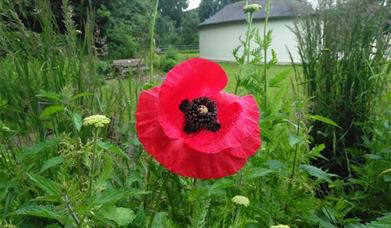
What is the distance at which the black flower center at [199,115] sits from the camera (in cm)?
83

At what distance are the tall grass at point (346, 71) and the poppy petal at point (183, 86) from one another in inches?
54.1

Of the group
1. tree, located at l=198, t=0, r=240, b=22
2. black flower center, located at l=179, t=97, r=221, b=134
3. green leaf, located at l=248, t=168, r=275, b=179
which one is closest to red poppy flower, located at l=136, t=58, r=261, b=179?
black flower center, located at l=179, t=97, r=221, b=134

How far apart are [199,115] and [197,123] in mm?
16

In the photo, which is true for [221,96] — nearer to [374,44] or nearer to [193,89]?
[193,89]

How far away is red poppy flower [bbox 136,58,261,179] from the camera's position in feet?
2.50

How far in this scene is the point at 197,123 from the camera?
0.84m

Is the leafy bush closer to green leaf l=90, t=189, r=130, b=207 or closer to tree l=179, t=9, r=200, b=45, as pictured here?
green leaf l=90, t=189, r=130, b=207

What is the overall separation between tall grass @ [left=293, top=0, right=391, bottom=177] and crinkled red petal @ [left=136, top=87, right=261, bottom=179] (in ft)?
4.67

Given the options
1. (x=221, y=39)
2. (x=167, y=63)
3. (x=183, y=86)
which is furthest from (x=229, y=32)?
(x=183, y=86)

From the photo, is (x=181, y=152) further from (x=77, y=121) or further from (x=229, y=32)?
(x=229, y=32)

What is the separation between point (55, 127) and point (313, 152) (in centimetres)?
79

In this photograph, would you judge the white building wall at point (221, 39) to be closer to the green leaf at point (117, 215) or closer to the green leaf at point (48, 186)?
the green leaf at point (117, 215)

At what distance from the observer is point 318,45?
2441 mm

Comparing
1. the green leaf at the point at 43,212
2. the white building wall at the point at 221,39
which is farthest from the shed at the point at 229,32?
the green leaf at the point at 43,212
